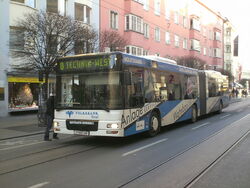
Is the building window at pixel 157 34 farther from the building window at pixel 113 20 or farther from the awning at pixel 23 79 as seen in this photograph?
the awning at pixel 23 79

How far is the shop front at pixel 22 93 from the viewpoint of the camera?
2006 centimetres

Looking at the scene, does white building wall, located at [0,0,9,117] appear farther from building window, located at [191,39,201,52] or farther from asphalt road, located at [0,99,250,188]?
building window, located at [191,39,201,52]

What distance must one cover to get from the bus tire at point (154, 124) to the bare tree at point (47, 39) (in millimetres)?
6361

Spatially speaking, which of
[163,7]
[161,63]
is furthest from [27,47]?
[163,7]

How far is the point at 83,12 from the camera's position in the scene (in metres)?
25.2

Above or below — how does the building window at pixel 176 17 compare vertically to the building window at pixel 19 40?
above

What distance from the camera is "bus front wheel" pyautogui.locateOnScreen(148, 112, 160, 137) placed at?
36.0 feet

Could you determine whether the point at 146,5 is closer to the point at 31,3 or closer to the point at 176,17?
the point at 176,17

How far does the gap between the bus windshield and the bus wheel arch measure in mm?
2295

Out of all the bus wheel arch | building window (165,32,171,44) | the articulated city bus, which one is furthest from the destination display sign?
building window (165,32,171,44)

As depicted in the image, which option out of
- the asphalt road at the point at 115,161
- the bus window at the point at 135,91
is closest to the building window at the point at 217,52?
the asphalt road at the point at 115,161

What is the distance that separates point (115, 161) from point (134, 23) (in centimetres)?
2477

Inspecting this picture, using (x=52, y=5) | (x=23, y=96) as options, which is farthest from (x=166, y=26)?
(x=23, y=96)

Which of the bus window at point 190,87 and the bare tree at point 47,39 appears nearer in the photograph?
the bus window at point 190,87
